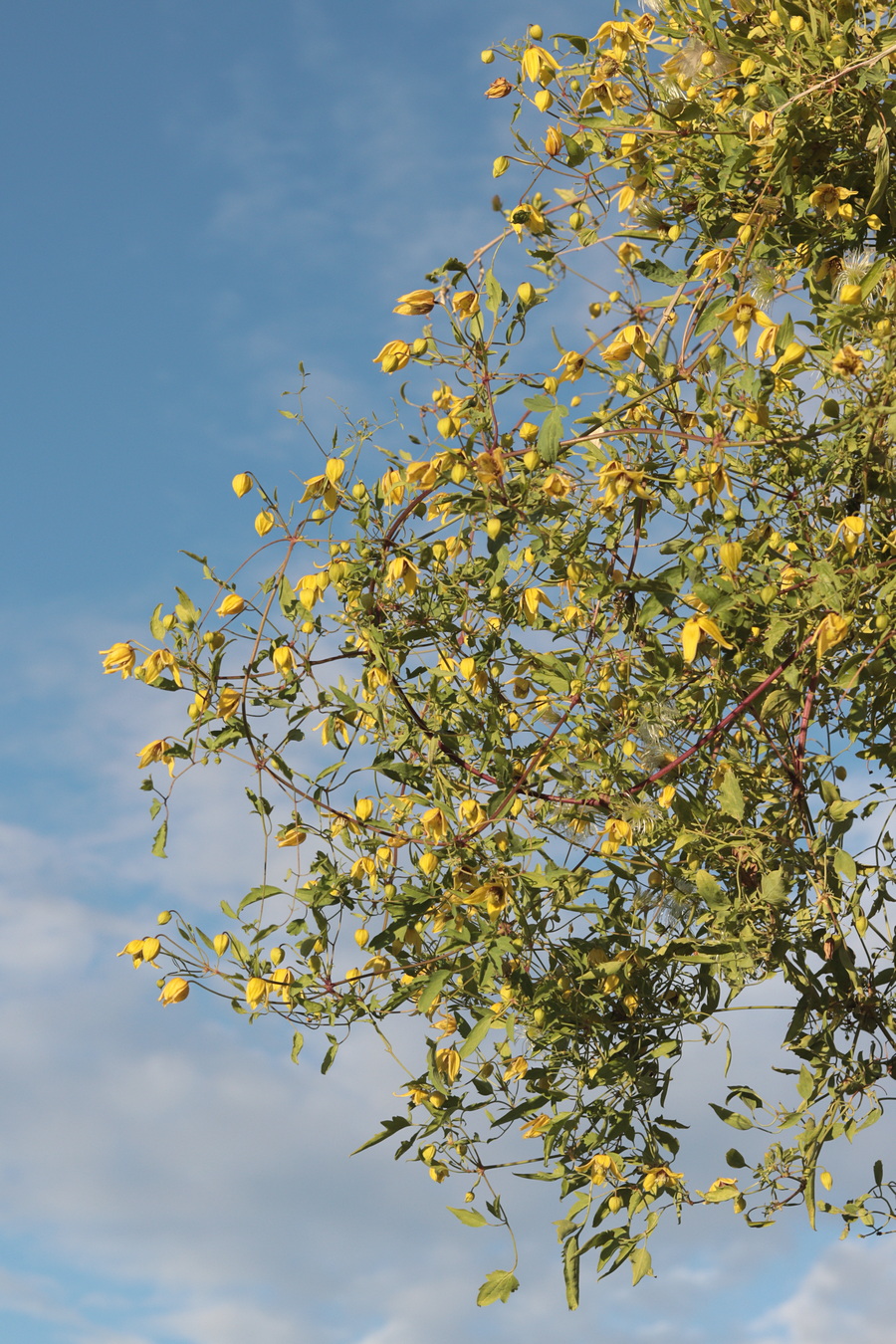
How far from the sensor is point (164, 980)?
2.35 metres

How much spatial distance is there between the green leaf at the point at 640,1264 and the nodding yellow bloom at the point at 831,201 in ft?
6.91

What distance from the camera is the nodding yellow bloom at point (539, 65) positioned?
8.02 ft

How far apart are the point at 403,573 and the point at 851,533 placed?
0.82 m

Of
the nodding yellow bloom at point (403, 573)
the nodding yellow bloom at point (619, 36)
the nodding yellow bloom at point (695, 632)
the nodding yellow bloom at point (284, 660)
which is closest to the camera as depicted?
the nodding yellow bloom at point (695, 632)

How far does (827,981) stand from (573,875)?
1.94 ft

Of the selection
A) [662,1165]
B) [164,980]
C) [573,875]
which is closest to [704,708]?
[573,875]

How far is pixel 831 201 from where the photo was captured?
2.36 meters

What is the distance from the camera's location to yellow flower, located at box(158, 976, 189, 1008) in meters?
2.32

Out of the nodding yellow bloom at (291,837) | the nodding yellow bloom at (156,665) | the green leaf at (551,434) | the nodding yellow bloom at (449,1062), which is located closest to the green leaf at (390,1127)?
the nodding yellow bloom at (449,1062)

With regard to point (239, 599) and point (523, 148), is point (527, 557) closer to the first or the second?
point (239, 599)

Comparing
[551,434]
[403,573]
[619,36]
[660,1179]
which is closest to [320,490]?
[403,573]

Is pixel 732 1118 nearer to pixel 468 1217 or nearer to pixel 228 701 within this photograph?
pixel 468 1217

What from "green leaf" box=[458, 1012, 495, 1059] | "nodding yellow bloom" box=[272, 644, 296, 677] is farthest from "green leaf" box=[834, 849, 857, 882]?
"nodding yellow bloom" box=[272, 644, 296, 677]

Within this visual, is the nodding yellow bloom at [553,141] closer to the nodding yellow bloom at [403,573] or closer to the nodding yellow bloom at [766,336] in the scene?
the nodding yellow bloom at [766,336]
